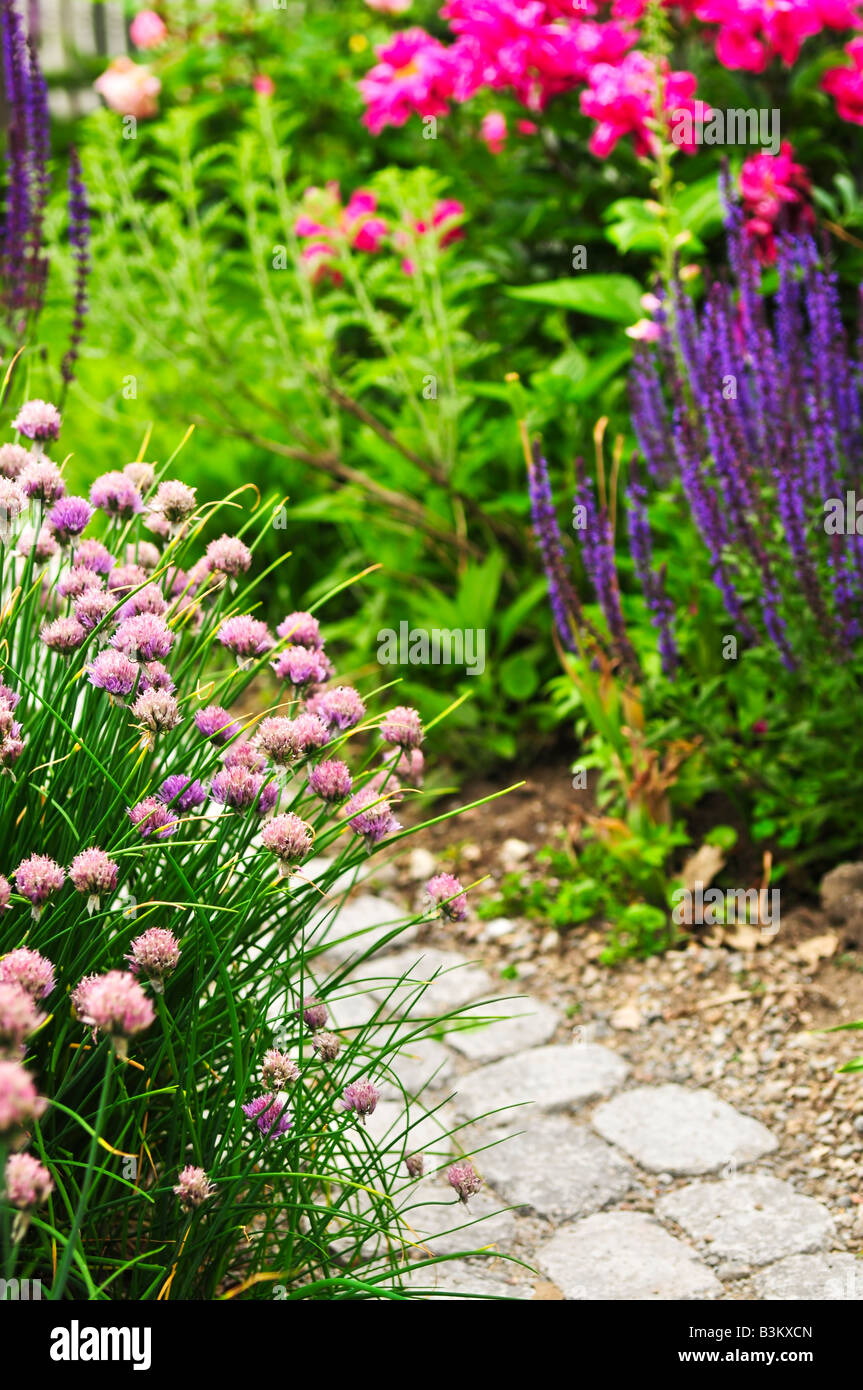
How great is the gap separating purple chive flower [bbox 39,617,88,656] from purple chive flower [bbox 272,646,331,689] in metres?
0.27

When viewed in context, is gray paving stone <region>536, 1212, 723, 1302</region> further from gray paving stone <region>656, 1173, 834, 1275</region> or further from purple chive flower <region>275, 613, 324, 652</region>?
purple chive flower <region>275, 613, 324, 652</region>

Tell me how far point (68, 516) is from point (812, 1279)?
1.47 metres

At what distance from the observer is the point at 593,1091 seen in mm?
2354

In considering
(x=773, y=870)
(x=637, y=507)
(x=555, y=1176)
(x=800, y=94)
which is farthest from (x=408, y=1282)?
(x=800, y=94)

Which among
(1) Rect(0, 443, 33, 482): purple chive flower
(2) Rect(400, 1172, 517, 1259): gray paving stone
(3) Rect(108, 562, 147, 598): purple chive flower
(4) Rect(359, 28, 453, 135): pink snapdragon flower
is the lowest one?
(2) Rect(400, 1172, 517, 1259): gray paving stone

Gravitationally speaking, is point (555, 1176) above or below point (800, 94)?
below

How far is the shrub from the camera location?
1307 millimetres

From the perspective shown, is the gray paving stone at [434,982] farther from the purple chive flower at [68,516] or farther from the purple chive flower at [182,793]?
the purple chive flower at [68,516]

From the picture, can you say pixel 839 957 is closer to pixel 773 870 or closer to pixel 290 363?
pixel 773 870

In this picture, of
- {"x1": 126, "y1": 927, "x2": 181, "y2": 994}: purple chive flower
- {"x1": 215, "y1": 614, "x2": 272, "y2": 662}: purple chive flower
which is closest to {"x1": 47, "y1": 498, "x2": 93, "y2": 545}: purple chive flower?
{"x1": 215, "y1": 614, "x2": 272, "y2": 662}: purple chive flower

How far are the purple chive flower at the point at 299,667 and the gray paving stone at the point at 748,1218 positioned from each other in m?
1.08

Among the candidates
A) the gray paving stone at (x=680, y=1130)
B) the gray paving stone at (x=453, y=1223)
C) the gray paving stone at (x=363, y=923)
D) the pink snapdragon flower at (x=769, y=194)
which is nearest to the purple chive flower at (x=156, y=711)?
the gray paving stone at (x=453, y=1223)

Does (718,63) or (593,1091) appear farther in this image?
(718,63)

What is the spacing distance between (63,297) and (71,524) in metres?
2.79
